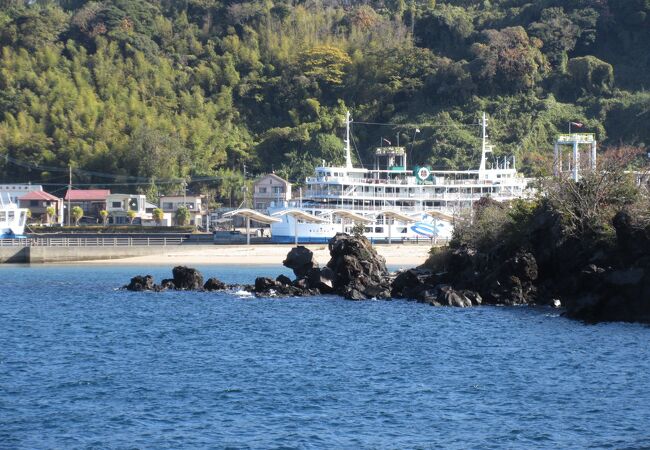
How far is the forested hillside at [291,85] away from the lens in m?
110

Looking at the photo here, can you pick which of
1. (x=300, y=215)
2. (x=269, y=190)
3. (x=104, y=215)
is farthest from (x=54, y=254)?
(x=269, y=190)

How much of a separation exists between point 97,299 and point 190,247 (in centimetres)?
3030

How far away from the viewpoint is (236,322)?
42.2m

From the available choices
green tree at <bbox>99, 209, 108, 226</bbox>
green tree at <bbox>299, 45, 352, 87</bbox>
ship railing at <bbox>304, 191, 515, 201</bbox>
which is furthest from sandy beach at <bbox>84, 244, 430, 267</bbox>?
green tree at <bbox>299, 45, 352, 87</bbox>

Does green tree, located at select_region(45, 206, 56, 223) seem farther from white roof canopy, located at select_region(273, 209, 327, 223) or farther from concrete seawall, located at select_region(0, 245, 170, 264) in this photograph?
white roof canopy, located at select_region(273, 209, 327, 223)

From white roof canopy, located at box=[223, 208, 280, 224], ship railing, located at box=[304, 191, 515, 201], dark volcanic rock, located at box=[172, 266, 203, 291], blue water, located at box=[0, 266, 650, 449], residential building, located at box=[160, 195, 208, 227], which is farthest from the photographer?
residential building, located at box=[160, 195, 208, 227]

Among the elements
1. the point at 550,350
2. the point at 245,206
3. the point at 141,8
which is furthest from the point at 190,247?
the point at 141,8

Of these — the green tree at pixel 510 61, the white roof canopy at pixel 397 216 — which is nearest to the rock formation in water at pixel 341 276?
the white roof canopy at pixel 397 216

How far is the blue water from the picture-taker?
23.8 metres

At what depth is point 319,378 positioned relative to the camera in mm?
30141

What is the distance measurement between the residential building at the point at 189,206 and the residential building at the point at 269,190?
4.86 m

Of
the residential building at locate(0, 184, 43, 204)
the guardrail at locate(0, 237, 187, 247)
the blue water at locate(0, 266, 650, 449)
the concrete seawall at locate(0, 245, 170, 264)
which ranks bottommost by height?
the blue water at locate(0, 266, 650, 449)

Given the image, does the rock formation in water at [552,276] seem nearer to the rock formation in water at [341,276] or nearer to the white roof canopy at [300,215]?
the rock formation in water at [341,276]

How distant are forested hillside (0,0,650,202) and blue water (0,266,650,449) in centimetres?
6509
